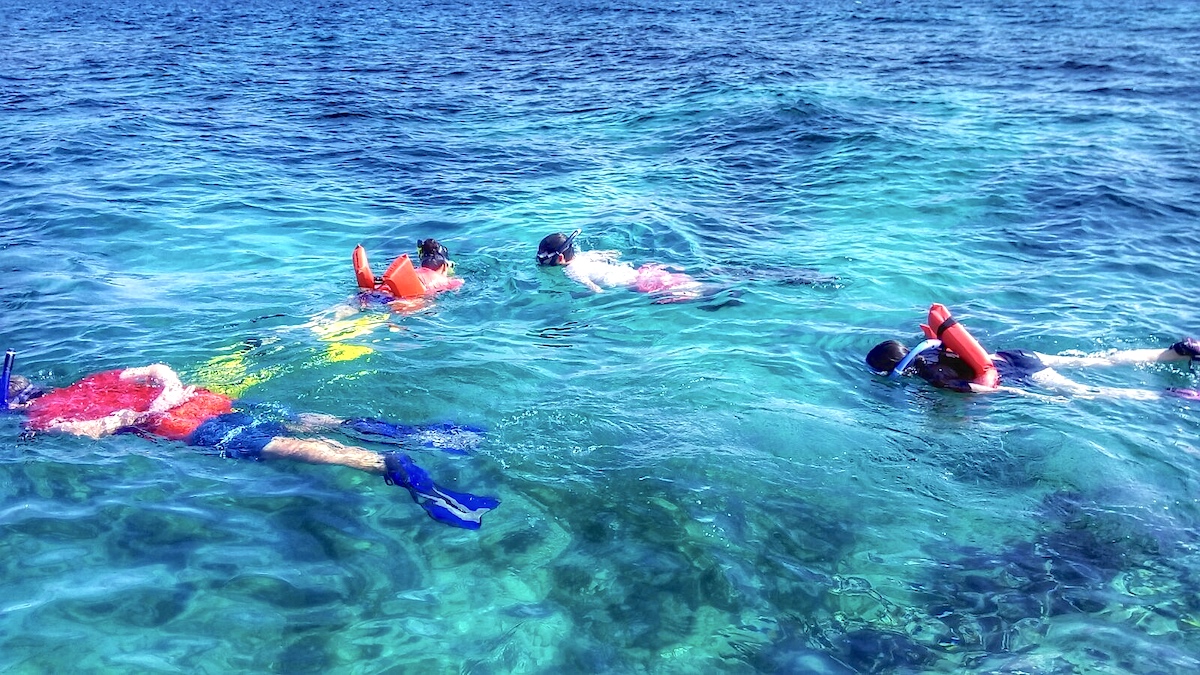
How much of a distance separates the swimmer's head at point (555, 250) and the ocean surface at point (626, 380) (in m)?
0.31

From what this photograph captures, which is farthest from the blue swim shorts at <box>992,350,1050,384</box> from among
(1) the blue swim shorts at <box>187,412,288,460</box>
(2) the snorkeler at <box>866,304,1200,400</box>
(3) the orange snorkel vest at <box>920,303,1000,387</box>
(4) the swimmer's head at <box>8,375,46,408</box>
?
(4) the swimmer's head at <box>8,375,46,408</box>

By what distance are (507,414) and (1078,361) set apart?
5.09 m

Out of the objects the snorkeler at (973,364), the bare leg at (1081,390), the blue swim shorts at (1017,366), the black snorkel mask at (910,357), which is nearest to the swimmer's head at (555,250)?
the snorkeler at (973,364)

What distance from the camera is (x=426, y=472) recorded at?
238 inches

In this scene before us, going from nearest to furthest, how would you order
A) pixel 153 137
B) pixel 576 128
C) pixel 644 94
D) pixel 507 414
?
pixel 507 414
pixel 153 137
pixel 576 128
pixel 644 94

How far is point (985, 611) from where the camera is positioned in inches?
196

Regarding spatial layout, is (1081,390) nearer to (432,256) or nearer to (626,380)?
(626,380)

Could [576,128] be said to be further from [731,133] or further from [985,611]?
[985,611]

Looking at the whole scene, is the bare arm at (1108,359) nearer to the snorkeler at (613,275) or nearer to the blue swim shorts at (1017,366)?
the blue swim shorts at (1017,366)

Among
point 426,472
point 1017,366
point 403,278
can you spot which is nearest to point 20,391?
point 403,278

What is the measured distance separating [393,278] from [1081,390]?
6301 mm

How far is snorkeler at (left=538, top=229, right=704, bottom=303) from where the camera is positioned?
9.52 meters

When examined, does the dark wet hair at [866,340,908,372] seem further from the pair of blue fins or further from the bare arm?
the pair of blue fins

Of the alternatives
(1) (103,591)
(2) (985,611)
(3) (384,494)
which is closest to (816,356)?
(2) (985,611)
